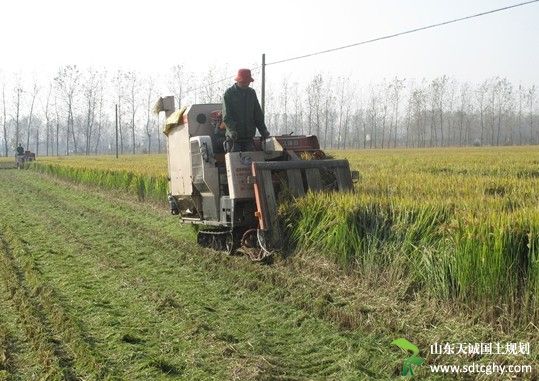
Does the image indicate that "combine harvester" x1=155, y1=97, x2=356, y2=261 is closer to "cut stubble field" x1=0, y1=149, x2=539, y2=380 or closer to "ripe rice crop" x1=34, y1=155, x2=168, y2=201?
"cut stubble field" x1=0, y1=149, x2=539, y2=380

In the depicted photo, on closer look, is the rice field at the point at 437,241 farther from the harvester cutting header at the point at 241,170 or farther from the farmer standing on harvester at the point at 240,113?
the farmer standing on harvester at the point at 240,113

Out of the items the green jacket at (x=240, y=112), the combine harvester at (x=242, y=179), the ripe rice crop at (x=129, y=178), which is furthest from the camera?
the ripe rice crop at (x=129, y=178)

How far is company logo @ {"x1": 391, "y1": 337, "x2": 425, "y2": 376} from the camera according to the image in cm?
439

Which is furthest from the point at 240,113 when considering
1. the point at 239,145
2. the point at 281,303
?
the point at 281,303

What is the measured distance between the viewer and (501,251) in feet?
16.5

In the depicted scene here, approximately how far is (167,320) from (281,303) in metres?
1.25

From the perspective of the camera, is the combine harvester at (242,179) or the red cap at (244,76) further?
the red cap at (244,76)

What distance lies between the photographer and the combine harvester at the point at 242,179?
827 centimetres

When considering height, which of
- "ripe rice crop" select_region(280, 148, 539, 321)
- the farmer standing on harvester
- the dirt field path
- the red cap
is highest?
the red cap

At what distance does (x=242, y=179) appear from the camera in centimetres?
851

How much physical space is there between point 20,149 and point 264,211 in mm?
40969

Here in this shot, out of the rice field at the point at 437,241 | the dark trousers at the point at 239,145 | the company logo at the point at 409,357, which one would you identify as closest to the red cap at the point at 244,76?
the dark trousers at the point at 239,145

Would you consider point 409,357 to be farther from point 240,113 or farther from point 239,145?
point 240,113

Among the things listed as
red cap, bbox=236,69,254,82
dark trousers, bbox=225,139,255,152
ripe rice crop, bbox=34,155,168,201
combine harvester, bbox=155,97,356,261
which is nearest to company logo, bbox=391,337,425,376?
combine harvester, bbox=155,97,356,261
